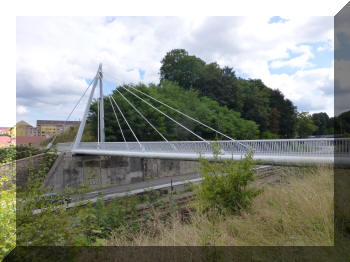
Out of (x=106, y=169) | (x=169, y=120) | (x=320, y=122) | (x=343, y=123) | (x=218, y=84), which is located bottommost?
(x=106, y=169)

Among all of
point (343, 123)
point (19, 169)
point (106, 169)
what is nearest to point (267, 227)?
point (19, 169)

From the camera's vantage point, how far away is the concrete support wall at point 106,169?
20.8 meters

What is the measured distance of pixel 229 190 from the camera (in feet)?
17.0

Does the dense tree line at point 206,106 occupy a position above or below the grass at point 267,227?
above

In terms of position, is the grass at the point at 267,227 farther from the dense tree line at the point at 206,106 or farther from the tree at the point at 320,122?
the tree at the point at 320,122

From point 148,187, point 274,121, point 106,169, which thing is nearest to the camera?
point 148,187

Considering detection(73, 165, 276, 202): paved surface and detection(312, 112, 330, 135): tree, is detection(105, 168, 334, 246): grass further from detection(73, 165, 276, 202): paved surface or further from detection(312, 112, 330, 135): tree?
detection(312, 112, 330, 135): tree

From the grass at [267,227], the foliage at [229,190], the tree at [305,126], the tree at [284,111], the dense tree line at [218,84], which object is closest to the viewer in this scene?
the grass at [267,227]

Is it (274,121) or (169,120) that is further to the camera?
(274,121)

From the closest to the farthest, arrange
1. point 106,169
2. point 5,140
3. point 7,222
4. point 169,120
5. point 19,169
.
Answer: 1. point 7,222
2. point 5,140
3. point 19,169
4. point 106,169
5. point 169,120

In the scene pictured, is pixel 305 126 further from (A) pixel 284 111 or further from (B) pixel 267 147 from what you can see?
(B) pixel 267 147

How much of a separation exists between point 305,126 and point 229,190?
198ft

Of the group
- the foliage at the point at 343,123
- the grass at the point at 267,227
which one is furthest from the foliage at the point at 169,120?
the grass at the point at 267,227

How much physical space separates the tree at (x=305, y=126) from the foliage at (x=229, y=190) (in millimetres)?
56681
